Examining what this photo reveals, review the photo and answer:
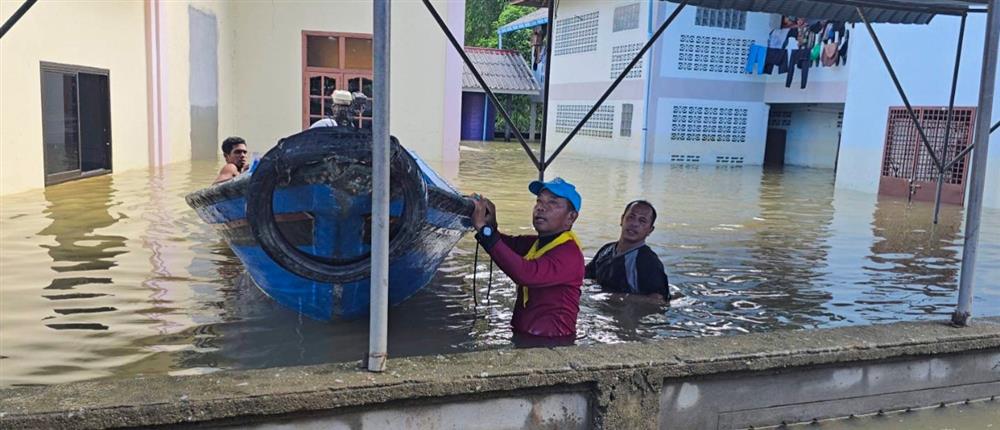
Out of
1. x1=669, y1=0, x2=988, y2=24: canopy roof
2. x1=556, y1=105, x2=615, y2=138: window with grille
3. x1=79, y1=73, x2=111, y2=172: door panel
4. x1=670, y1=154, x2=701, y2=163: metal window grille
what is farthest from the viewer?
x1=556, y1=105, x2=615, y2=138: window with grille

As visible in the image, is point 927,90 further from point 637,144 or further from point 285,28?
point 285,28

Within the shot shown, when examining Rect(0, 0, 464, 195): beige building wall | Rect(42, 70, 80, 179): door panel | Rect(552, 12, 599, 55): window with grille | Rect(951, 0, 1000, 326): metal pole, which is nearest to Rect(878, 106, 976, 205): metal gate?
Rect(0, 0, 464, 195): beige building wall

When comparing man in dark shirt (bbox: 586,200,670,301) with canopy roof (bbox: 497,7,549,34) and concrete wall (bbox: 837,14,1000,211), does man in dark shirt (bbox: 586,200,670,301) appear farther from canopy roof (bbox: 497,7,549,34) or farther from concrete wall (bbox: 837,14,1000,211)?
canopy roof (bbox: 497,7,549,34)

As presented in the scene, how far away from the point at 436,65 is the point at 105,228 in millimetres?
10932

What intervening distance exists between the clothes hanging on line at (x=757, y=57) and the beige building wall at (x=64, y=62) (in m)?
17.5

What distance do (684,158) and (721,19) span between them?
14.4 ft

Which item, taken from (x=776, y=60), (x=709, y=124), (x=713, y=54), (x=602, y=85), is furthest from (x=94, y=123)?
(x=776, y=60)

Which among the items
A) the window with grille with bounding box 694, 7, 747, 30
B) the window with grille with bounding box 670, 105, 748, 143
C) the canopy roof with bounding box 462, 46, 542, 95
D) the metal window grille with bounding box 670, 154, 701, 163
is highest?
the window with grille with bounding box 694, 7, 747, 30

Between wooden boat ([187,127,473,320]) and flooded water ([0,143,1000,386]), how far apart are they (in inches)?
16.7

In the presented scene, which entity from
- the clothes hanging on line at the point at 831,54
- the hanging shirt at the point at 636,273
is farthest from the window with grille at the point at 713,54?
the hanging shirt at the point at 636,273

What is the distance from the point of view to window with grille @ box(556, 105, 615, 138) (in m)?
26.0

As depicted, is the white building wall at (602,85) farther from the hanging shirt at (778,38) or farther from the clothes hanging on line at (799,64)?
the clothes hanging on line at (799,64)

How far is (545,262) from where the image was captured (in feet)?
13.9

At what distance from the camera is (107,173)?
13062 mm
